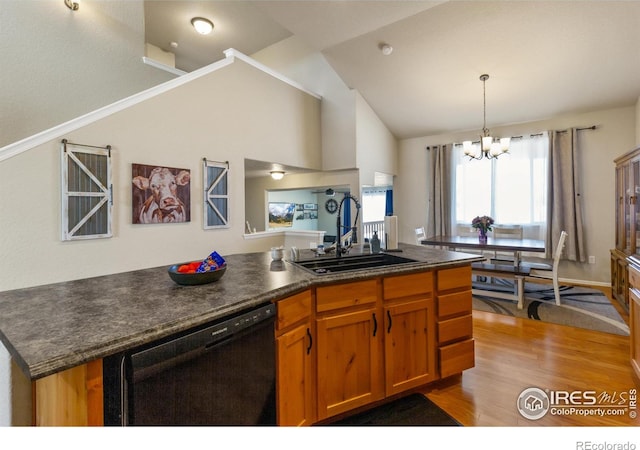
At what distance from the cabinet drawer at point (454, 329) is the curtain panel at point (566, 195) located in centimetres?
369

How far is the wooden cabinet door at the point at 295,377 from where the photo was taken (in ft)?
4.53

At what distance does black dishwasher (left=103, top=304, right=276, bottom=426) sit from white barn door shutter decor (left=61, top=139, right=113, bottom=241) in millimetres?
2595

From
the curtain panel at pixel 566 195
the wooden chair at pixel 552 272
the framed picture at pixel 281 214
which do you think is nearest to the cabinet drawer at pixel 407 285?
the wooden chair at pixel 552 272

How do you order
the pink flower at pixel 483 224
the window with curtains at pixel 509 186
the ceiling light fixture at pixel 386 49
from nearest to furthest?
1. the ceiling light fixture at pixel 386 49
2. the pink flower at pixel 483 224
3. the window with curtains at pixel 509 186

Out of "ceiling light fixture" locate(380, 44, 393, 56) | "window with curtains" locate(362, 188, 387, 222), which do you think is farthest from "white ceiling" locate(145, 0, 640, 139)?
"window with curtains" locate(362, 188, 387, 222)

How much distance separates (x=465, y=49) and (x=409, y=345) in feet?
12.7

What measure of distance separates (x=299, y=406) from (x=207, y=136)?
3.46m

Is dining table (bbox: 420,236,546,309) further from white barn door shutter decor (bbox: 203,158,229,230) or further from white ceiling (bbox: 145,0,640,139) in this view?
white barn door shutter decor (bbox: 203,158,229,230)

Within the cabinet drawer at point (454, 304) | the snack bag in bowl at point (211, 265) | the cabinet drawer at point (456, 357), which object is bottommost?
the cabinet drawer at point (456, 357)

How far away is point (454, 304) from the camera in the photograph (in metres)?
1.98

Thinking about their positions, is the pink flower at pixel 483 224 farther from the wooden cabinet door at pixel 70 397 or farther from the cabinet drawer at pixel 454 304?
the wooden cabinet door at pixel 70 397
